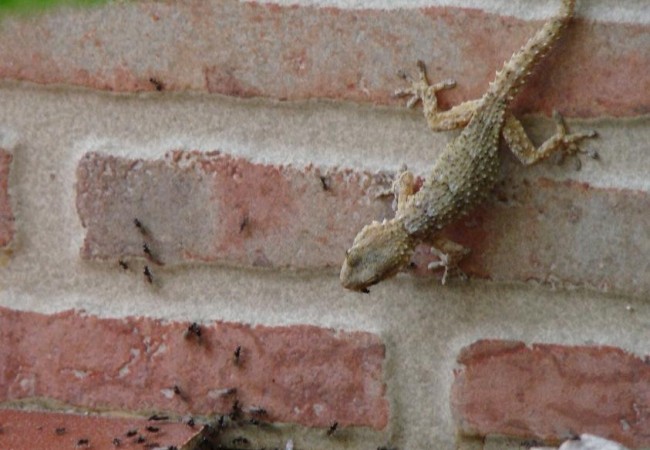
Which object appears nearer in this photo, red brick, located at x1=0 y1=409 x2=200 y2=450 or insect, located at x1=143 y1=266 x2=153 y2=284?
red brick, located at x1=0 y1=409 x2=200 y2=450

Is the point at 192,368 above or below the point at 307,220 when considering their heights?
below

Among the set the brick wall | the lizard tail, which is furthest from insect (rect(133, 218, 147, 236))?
the lizard tail

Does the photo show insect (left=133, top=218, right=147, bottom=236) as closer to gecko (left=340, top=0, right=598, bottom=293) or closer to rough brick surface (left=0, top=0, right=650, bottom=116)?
rough brick surface (left=0, top=0, right=650, bottom=116)

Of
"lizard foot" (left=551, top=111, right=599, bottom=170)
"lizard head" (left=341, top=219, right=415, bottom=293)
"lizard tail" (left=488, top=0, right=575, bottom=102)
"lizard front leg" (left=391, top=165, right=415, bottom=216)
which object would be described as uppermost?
"lizard tail" (left=488, top=0, right=575, bottom=102)

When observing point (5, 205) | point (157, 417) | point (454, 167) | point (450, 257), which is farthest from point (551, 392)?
point (5, 205)

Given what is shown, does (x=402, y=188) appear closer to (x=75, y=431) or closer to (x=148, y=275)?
(x=148, y=275)

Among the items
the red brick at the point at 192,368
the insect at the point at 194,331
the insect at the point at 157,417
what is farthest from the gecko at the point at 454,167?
the insect at the point at 157,417

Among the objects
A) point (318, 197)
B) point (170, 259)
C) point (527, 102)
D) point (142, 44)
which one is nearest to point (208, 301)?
point (170, 259)
